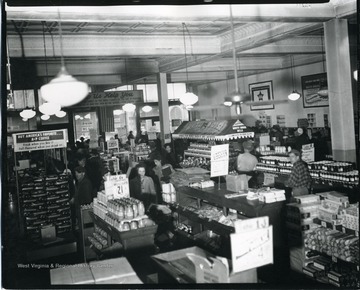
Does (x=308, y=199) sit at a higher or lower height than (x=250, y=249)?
higher

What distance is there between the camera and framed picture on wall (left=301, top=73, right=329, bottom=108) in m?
15.1

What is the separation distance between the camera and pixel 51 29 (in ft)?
27.7

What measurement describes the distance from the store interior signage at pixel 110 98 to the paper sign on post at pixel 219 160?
4866 millimetres

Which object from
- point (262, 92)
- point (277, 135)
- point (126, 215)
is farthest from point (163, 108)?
point (126, 215)

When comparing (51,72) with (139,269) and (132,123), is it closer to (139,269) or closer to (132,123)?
(132,123)

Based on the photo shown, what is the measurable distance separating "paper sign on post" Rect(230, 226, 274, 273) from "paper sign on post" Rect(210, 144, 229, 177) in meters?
2.30

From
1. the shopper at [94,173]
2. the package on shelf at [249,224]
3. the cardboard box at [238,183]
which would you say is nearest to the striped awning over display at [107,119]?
the shopper at [94,173]

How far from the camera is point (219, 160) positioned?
21.4 ft

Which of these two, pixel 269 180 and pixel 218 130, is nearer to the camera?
pixel 269 180

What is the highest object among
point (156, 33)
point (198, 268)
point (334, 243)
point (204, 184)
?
point (156, 33)

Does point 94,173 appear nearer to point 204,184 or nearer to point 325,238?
point 204,184

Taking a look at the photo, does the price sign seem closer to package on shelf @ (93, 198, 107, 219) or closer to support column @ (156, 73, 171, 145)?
package on shelf @ (93, 198, 107, 219)

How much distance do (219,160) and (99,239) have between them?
2.52 m

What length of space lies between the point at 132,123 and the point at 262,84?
6841 mm
